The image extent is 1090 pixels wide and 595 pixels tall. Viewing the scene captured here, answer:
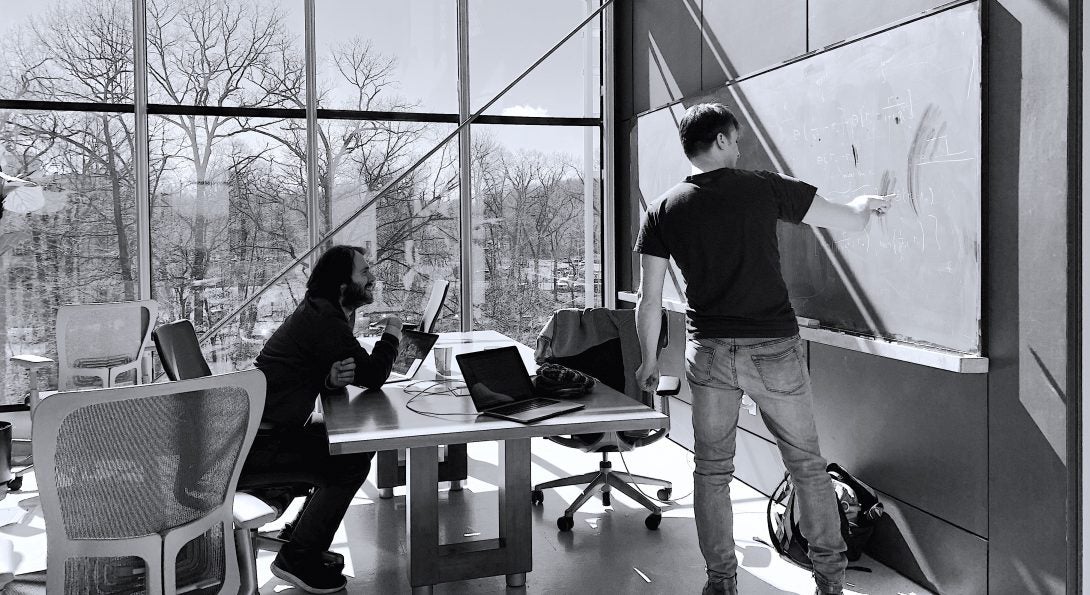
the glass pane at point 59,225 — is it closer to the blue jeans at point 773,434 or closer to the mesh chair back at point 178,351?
the mesh chair back at point 178,351

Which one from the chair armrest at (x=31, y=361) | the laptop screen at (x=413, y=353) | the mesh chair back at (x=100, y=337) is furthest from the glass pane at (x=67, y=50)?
the laptop screen at (x=413, y=353)

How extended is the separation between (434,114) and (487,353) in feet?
11.1

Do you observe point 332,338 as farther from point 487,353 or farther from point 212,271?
point 212,271

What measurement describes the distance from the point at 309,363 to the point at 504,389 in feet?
2.48

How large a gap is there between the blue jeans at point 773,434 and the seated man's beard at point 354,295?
126cm

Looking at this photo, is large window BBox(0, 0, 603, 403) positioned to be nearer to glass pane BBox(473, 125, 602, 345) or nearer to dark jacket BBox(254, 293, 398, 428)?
glass pane BBox(473, 125, 602, 345)

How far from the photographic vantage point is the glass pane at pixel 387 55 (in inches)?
229

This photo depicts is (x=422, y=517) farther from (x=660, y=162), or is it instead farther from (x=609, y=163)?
(x=609, y=163)

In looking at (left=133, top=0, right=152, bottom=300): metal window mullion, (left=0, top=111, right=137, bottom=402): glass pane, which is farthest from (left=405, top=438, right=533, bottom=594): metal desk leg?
(left=0, top=111, right=137, bottom=402): glass pane

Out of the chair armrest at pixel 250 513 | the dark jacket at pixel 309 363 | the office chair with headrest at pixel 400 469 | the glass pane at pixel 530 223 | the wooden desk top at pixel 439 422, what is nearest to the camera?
the chair armrest at pixel 250 513

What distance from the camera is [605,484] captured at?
4.09 metres

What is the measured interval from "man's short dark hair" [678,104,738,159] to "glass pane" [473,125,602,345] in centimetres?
337

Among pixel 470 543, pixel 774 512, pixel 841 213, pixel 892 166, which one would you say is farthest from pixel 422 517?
pixel 892 166

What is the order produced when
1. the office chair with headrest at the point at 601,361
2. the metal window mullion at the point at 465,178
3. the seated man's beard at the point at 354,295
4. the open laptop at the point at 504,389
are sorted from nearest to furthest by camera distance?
the open laptop at the point at 504,389, the seated man's beard at the point at 354,295, the office chair with headrest at the point at 601,361, the metal window mullion at the point at 465,178
